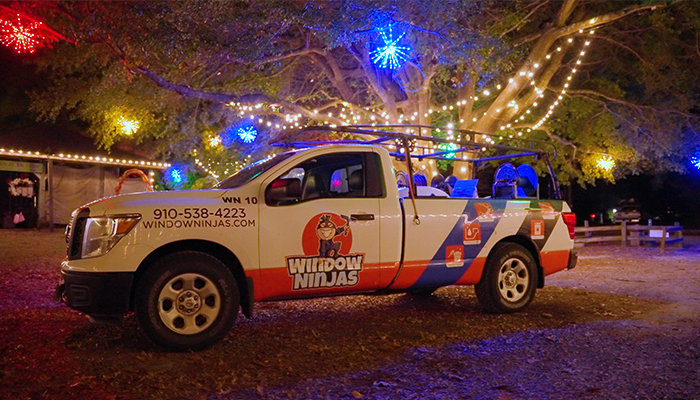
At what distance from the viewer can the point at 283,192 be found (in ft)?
20.1

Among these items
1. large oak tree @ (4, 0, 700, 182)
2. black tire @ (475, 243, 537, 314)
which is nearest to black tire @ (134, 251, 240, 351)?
black tire @ (475, 243, 537, 314)

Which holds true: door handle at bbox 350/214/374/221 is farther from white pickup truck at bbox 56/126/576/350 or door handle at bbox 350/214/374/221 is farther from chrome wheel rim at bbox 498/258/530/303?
chrome wheel rim at bbox 498/258/530/303

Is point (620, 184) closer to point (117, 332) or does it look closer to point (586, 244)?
point (586, 244)

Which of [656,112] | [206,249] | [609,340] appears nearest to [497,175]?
[609,340]

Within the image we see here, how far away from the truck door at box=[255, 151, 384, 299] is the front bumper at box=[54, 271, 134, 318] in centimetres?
119

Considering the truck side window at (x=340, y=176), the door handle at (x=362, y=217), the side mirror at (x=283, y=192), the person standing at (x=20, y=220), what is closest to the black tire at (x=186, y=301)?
the side mirror at (x=283, y=192)

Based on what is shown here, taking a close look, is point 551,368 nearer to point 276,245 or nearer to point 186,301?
point 276,245

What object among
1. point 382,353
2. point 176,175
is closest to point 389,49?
point 382,353

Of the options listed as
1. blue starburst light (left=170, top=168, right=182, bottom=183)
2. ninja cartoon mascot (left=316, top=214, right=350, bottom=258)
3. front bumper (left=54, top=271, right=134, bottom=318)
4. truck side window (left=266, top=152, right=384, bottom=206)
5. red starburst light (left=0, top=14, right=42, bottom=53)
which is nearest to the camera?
front bumper (left=54, top=271, right=134, bottom=318)

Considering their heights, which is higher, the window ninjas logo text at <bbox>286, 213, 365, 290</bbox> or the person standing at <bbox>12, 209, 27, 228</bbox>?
the person standing at <bbox>12, 209, 27, 228</bbox>

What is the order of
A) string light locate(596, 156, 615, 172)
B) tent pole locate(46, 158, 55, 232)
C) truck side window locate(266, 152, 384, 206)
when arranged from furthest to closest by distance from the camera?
tent pole locate(46, 158, 55, 232) < string light locate(596, 156, 615, 172) < truck side window locate(266, 152, 384, 206)

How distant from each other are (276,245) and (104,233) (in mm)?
1537

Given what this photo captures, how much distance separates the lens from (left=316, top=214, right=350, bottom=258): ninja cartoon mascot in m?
6.30

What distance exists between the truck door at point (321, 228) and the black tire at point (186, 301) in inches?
16.4
